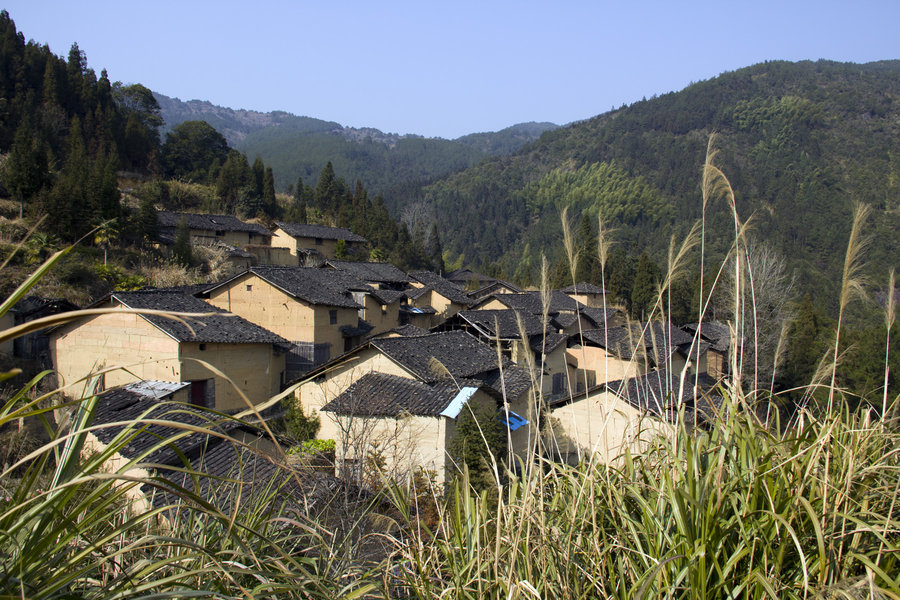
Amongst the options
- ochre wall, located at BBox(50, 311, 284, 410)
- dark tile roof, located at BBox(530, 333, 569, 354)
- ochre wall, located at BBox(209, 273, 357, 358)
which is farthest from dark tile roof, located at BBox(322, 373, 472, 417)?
dark tile roof, located at BBox(530, 333, 569, 354)

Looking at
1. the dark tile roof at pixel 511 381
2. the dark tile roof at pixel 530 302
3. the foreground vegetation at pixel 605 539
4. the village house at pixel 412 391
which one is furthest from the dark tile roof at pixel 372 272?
the foreground vegetation at pixel 605 539

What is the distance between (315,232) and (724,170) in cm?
6716

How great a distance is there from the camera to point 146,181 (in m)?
35.9

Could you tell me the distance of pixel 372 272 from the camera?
95.3ft

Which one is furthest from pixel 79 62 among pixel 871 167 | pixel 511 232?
pixel 871 167

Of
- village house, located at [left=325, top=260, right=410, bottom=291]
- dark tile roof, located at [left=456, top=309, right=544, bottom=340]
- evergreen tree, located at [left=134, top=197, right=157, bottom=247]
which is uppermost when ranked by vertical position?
evergreen tree, located at [left=134, top=197, right=157, bottom=247]

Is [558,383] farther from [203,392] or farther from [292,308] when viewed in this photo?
[203,392]

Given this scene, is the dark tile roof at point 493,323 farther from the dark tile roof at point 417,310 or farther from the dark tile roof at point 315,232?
the dark tile roof at point 315,232

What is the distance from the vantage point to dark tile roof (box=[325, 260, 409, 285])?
91.8 feet

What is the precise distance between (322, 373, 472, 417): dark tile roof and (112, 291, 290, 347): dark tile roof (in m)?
3.46

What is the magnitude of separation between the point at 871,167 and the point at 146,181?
100 metres

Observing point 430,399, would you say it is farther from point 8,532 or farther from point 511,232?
point 511,232

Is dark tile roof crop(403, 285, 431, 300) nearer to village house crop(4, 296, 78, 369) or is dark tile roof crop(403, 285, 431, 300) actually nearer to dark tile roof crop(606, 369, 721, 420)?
village house crop(4, 296, 78, 369)

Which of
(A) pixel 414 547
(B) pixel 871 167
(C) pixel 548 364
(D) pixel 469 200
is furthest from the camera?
(D) pixel 469 200
